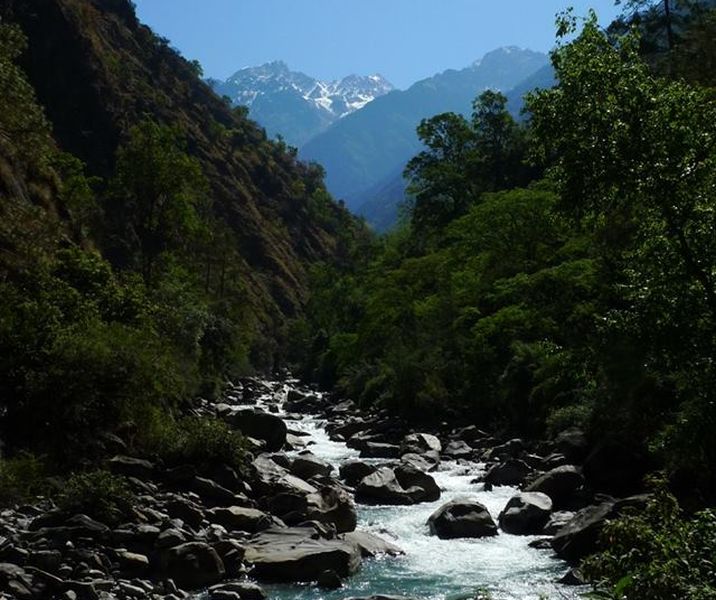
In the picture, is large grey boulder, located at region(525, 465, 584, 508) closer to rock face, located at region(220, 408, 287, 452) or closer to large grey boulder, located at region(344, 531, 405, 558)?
large grey boulder, located at region(344, 531, 405, 558)

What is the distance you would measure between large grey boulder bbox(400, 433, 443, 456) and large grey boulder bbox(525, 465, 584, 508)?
27.8ft

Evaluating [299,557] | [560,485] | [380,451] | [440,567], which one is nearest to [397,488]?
[560,485]

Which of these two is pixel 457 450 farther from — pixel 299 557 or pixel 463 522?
pixel 299 557

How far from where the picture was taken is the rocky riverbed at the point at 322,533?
13.4m

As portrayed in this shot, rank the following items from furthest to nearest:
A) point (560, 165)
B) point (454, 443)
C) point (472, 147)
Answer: point (472, 147)
point (454, 443)
point (560, 165)

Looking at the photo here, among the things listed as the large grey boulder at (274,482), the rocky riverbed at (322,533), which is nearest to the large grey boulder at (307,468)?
the rocky riverbed at (322,533)

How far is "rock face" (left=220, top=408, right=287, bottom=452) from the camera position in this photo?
28812 mm

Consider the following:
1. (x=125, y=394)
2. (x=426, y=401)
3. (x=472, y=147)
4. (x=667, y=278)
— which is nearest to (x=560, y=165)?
(x=667, y=278)

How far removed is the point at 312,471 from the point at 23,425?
8.31 metres

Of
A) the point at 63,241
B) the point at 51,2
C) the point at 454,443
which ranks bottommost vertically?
the point at 454,443

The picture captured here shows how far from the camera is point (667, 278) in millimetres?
10578

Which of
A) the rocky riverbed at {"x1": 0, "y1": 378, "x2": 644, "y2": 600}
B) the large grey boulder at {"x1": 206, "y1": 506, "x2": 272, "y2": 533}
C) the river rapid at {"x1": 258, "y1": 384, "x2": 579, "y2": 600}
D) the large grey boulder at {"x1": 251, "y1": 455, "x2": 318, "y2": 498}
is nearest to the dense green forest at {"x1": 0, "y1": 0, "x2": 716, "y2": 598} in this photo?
the large grey boulder at {"x1": 251, "y1": 455, "x2": 318, "y2": 498}

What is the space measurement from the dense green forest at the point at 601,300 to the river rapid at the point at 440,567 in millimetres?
3121

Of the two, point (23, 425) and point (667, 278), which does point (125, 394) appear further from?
point (667, 278)
